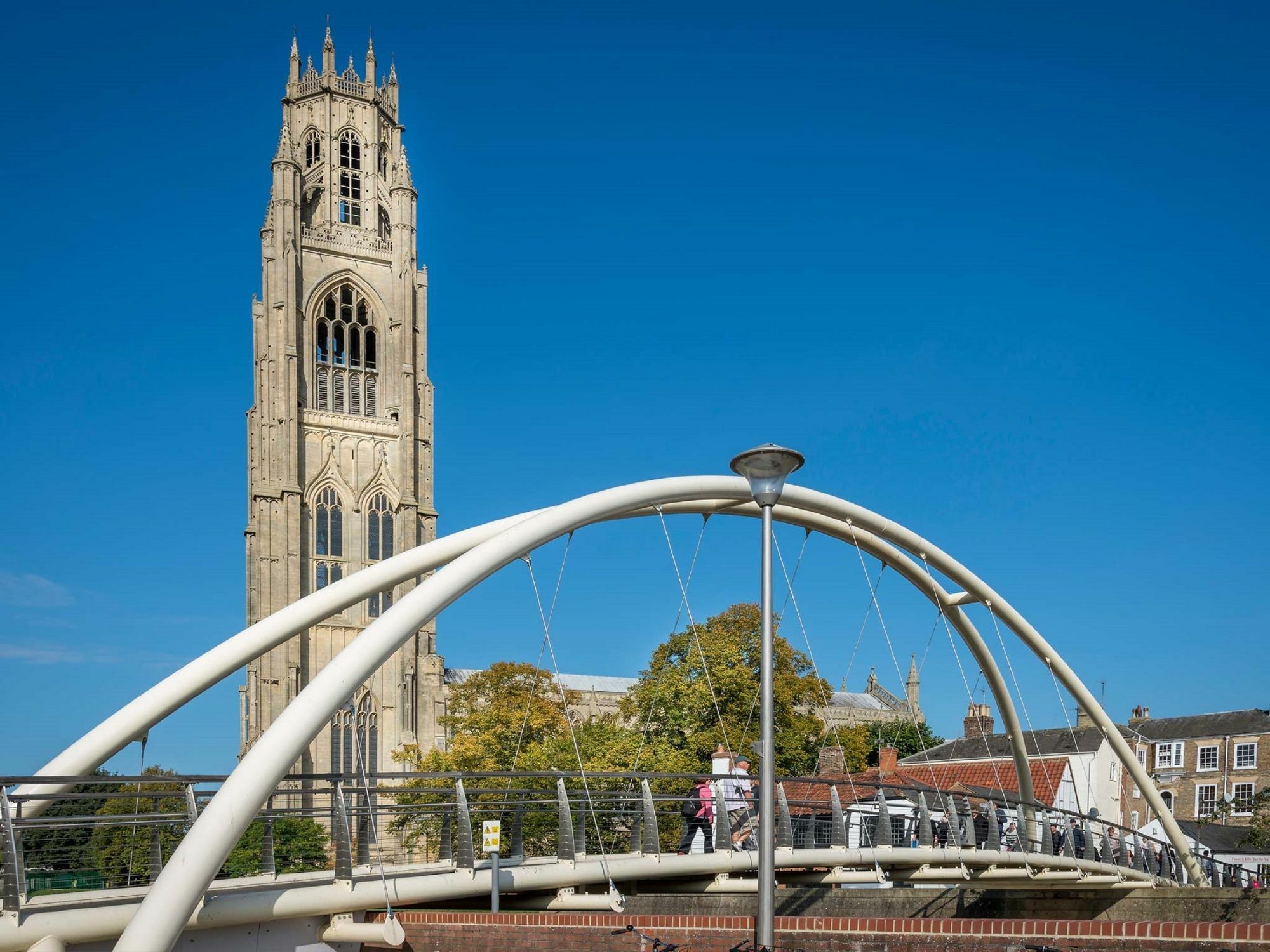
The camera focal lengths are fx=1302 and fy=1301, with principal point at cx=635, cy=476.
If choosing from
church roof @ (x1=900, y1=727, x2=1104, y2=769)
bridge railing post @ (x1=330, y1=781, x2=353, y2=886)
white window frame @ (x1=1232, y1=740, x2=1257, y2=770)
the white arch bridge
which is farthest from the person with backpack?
white window frame @ (x1=1232, y1=740, x2=1257, y2=770)

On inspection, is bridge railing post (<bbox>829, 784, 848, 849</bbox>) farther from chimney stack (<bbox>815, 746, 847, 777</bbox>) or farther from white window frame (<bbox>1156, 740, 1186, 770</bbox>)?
white window frame (<bbox>1156, 740, 1186, 770</bbox>)

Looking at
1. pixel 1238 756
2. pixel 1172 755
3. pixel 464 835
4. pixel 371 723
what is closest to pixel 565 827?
pixel 464 835

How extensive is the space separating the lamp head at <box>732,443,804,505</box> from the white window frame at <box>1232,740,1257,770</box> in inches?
2010

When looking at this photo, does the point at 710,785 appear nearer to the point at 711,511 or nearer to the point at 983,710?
the point at 711,511

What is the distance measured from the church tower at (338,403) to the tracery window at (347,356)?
0.28 ft

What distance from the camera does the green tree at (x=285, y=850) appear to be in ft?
51.7

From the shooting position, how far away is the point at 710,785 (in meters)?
18.0

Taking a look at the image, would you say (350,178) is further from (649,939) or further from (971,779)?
(649,939)

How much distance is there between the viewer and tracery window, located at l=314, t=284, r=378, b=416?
7200 cm

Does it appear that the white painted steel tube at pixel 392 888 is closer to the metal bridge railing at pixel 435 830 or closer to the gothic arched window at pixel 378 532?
the metal bridge railing at pixel 435 830

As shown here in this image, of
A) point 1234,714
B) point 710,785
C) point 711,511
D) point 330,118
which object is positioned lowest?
point 1234,714

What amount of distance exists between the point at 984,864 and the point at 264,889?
12032 millimetres

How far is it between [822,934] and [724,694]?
3448 cm

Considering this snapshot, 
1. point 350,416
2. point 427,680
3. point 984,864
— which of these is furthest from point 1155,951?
point 350,416
